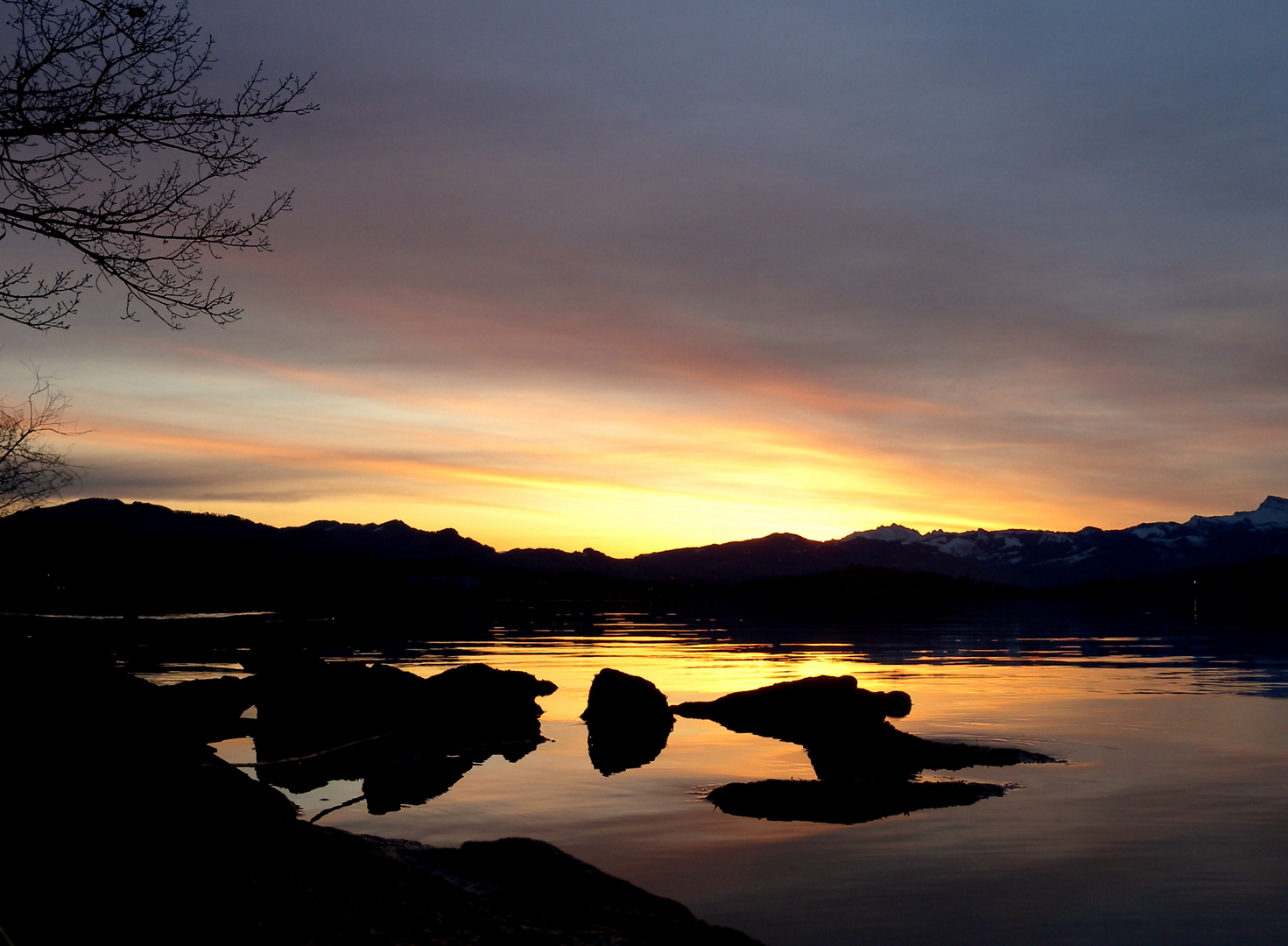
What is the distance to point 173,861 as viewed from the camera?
5.92 metres

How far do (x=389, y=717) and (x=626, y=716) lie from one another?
6844 millimetres

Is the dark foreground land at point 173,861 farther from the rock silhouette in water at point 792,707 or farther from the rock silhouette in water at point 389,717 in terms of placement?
the rock silhouette in water at point 792,707

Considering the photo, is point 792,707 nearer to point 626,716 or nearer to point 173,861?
point 626,716

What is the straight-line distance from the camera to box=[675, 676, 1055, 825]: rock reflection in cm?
1809

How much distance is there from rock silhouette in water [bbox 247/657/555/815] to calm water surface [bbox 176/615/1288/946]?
3.50 feet

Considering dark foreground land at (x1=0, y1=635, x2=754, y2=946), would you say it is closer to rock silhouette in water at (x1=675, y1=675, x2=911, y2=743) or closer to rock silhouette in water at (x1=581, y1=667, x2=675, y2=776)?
rock silhouette in water at (x1=581, y1=667, x2=675, y2=776)

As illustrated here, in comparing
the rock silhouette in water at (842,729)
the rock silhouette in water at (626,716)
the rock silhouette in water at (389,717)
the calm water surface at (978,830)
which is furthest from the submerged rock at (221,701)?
the rock silhouette in water at (842,729)

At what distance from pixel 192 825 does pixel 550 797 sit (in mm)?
13764

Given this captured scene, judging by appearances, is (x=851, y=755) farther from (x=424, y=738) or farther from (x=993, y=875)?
(x=424, y=738)

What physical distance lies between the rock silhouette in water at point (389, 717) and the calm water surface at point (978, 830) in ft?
3.50

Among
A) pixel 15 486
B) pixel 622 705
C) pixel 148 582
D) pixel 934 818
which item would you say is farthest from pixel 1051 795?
pixel 148 582

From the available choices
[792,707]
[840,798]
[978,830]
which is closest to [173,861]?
[978,830]

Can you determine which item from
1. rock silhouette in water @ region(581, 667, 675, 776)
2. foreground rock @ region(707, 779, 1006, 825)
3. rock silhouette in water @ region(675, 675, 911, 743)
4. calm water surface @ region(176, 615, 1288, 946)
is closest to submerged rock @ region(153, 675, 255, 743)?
calm water surface @ region(176, 615, 1288, 946)

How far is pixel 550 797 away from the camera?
64.4ft
